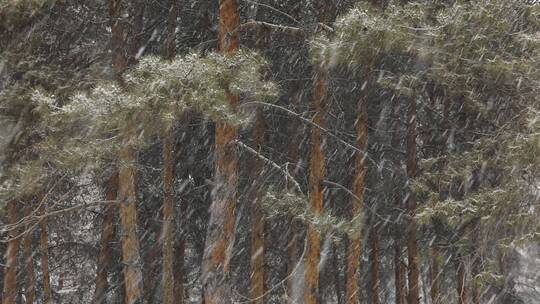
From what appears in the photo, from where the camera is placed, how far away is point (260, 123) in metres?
11.5

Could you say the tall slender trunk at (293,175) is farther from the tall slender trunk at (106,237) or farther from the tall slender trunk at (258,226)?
the tall slender trunk at (106,237)

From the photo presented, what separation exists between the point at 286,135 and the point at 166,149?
2.87 m

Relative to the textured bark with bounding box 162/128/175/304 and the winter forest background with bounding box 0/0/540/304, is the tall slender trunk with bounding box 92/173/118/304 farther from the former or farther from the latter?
the textured bark with bounding box 162/128/175/304

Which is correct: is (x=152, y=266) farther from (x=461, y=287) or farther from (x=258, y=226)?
(x=461, y=287)

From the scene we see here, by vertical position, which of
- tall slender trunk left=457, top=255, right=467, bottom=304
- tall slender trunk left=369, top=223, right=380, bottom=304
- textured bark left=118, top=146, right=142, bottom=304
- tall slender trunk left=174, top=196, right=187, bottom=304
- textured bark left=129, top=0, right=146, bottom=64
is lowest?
tall slender trunk left=369, top=223, right=380, bottom=304

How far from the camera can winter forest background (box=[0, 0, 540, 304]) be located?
7258 millimetres

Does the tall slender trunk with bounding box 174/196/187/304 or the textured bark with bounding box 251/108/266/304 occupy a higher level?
the textured bark with bounding box 251/108/266/304

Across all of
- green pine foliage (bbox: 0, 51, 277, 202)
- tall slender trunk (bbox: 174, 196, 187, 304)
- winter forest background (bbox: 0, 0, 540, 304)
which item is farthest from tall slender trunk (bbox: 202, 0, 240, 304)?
tall slender trunk (bbox: 174, 196, 187, 304)

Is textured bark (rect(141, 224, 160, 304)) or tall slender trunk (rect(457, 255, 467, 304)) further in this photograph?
textured bark (rect(141, 224, 160, 304))

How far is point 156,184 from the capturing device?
Answer: 13266mm

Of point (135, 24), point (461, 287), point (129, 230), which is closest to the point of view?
point (129, 230)

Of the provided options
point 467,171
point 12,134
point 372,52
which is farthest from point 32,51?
point 467,171

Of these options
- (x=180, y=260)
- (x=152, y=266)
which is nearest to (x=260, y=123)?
(x=180, y=260)

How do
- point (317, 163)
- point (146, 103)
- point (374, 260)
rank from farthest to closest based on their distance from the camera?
point (374, 260)
point (317, 163)
point (146, 103)
